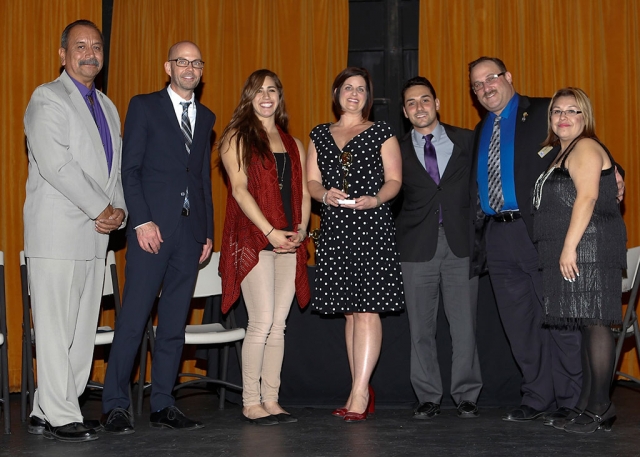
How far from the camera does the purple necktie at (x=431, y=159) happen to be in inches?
179

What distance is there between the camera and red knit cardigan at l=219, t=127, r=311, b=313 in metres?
4.27

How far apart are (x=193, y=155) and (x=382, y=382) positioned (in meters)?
1.83

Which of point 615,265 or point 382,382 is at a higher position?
point 615,265

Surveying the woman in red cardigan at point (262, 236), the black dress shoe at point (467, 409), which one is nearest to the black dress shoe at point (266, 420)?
the woman in red cardigan at point (262, 236)

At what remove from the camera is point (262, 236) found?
4266mm

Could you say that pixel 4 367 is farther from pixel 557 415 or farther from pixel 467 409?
pixel 557 415

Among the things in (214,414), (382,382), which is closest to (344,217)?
(382,382)

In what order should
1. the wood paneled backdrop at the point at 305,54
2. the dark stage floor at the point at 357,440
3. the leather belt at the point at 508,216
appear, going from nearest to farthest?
the dark stage floor at the point at 357,440
the leather belt at the point at 508,216
the wood paneled backdrop at the point at 305,54

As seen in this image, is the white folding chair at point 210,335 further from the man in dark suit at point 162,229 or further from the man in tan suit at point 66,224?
the man in tan suit at point 66,224

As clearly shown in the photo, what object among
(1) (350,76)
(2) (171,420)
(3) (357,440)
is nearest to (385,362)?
(3) (357,440)

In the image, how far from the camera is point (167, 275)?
4.24m

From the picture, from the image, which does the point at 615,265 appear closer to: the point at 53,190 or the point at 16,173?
the point at 53,190

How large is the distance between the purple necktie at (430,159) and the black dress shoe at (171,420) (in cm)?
193

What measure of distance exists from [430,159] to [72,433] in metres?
2.46
